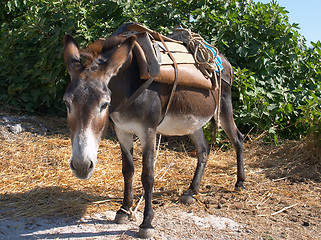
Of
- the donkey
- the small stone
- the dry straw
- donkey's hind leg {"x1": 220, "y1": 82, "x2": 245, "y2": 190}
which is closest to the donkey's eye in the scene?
the donkey

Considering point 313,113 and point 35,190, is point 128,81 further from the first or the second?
point 313,113

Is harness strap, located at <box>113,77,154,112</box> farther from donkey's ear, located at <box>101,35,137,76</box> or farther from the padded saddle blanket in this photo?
donkey's ear, located at <box>101,35,137,76</box>

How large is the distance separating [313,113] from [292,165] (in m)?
0.81

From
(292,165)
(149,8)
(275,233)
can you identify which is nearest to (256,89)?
(292,165)

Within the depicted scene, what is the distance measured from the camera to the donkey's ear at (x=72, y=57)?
2.40 metres

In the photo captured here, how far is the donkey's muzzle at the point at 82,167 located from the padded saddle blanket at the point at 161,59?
87cm

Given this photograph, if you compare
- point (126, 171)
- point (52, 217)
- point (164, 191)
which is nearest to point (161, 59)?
point (126, 171)

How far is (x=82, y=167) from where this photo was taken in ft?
7.06

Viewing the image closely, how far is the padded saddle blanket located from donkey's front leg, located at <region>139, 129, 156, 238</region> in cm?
48

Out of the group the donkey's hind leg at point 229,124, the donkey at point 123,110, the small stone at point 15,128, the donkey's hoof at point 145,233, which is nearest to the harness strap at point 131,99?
the donkey at point 123,110

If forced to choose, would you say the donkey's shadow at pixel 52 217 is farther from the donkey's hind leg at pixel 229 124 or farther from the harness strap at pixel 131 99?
the donkey's hind leg at pixel 229 124

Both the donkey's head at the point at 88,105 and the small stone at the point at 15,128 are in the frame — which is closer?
the donkey's head at the point at 88,105

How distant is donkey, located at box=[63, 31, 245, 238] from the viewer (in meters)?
2.21

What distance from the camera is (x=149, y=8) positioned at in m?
5.48
